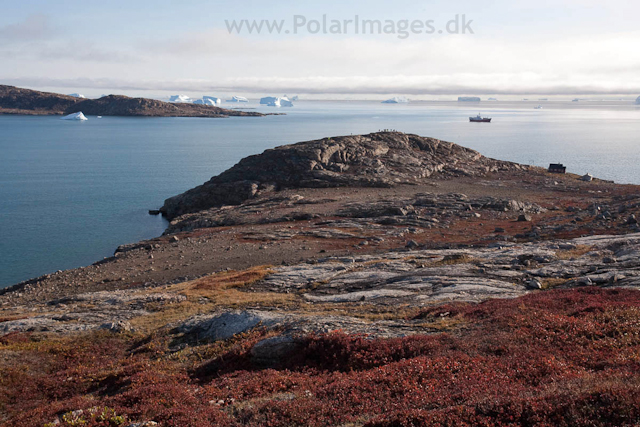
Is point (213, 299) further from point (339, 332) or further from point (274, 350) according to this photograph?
point (339, 332)

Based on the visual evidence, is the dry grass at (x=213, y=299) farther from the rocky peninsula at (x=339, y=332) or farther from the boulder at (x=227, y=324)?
the boulder at (x=227, y=324)

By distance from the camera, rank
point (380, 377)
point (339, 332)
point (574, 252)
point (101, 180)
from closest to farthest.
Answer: point (380, 377), point (339, 332), point (574, 252), point (101, 180)

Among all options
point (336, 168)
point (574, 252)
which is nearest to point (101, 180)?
point (336, 168)

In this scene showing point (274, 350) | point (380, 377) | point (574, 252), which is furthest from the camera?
point (574, 252)

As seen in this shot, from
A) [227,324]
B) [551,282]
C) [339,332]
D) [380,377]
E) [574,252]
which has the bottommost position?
[227,324]

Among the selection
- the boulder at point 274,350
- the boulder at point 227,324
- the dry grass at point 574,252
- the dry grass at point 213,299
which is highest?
the boulder at point 274,350

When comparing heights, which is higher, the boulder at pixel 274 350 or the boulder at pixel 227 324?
A: the boulder at pixel 274 350

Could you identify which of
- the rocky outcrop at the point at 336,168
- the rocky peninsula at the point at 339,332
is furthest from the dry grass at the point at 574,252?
the rocky outcrop at the point at 336,168
